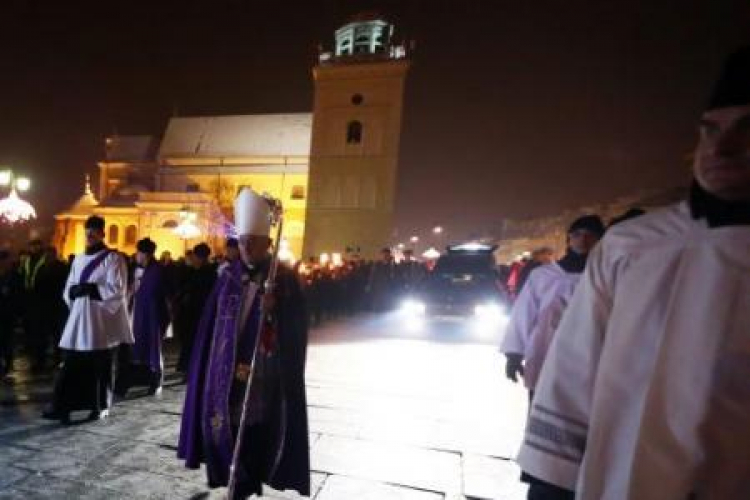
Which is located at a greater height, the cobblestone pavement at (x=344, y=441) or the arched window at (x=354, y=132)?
the arched window at (x=354, y=132)

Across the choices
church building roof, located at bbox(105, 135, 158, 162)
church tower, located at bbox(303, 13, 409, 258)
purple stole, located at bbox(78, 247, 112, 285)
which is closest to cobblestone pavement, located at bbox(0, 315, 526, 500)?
purple stole, located at bbox(78, 247, 112, 285)

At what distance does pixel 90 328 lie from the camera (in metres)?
5.57

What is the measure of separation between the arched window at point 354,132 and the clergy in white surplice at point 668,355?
39.2 metres

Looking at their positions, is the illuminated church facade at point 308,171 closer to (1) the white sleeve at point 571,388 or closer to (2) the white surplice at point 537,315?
(2) the white surplice at point 537,315

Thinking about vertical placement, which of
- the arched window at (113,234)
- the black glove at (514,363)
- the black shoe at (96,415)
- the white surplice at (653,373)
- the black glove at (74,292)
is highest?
the arched window at (113,234)

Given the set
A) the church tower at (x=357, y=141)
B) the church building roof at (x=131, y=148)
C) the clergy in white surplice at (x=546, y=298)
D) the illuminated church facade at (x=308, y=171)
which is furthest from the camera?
the church building roof at (x=131, y=148)

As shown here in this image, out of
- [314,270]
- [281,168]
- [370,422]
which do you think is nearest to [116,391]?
[370,422]

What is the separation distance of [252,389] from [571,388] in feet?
7.94

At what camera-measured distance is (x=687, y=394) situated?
4.44 ft

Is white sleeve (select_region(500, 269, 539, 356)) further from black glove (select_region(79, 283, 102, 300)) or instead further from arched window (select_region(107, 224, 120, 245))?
arched window (select_region(107, 224, 120, 245))

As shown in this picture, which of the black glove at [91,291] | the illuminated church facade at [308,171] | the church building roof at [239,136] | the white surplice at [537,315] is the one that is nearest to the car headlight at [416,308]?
the white surplice at [537,315]

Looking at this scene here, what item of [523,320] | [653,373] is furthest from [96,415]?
[653,373]

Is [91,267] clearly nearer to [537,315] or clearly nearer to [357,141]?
[537,315]

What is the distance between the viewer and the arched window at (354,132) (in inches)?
1571
